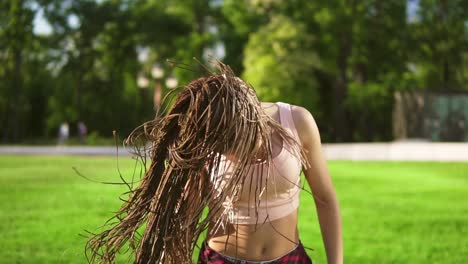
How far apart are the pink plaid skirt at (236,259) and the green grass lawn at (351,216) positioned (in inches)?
91.5

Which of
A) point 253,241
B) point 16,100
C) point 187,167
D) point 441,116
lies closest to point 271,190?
point 253,241

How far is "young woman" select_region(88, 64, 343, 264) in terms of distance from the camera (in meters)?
2.15

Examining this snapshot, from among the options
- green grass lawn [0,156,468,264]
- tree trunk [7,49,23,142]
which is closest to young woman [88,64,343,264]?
green grass lawn [0,156,468,264]

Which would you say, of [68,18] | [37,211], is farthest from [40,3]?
[37,211]

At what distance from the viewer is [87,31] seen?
69.2m

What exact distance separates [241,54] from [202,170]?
6561cm

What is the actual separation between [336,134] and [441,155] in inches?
A: 973

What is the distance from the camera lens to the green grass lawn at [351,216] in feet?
33.8

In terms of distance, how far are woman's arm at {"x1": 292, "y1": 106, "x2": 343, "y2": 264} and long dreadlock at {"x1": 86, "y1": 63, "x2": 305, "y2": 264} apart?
0.99 feet

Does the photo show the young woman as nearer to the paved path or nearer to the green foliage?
the paved path

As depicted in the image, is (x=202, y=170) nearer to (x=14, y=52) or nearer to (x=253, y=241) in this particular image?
(x=253, y=241)

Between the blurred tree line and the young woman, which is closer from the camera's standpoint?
the young woman

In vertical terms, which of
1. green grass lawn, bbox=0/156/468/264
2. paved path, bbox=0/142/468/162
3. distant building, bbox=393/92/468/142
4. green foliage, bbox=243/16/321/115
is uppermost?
green foliage, bbox=243/16/321/115

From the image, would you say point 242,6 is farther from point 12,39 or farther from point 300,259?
point 300,259
